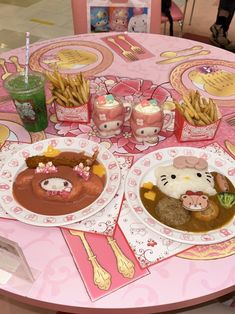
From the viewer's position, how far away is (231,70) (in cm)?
154

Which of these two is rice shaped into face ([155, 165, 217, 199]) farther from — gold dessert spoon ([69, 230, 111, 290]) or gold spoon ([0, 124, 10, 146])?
gold spoon ([0, 124, 10, 146])

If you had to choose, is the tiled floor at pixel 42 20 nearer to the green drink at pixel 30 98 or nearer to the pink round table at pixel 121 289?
the green drink at pixel 30 98

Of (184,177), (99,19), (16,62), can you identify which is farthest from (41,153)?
(99,19)

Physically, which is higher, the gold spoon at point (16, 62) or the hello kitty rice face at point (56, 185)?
the gold spoon at point (16, 62)

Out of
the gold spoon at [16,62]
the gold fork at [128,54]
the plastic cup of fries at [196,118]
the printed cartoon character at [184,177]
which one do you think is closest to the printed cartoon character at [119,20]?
the gold fork at [128,54]

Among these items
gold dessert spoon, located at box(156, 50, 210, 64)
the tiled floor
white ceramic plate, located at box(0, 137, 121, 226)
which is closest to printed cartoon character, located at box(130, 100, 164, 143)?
white ceramic plate, located at box(0, 137, 121, 226)

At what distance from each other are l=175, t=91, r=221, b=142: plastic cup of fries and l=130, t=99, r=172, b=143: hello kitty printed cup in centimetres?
7

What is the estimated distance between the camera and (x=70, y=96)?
121cm

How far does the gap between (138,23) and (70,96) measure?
101 centimetres

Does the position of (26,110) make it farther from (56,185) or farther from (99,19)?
(99,19)

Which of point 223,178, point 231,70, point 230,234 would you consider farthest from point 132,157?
point 231,70

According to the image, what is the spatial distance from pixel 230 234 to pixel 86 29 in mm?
1592

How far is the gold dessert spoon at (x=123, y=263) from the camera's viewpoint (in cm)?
82

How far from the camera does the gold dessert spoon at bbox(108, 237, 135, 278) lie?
0.82 m
